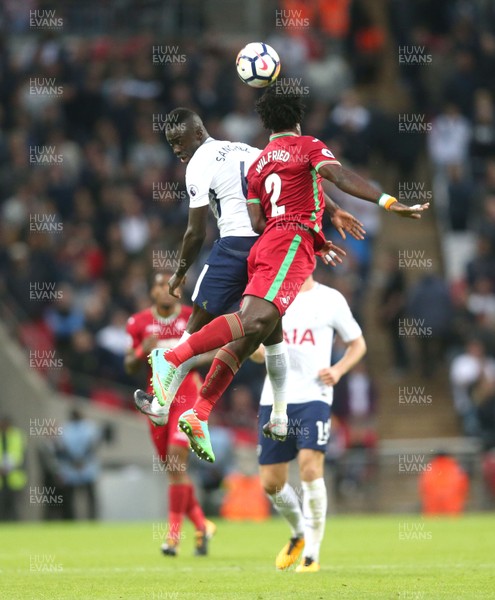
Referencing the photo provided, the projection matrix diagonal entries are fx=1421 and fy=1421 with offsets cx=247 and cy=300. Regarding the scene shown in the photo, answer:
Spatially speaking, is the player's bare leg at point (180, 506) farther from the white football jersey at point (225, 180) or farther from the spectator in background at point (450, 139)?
the spectator in background at point (450, 139)

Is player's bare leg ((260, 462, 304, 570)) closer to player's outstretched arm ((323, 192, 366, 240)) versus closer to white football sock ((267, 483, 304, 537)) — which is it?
white football sock ((267, 483, 304, 537))

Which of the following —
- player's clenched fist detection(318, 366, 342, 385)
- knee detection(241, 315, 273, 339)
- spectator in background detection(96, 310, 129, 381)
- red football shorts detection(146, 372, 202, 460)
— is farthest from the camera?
spectator in background detection(96, 310, 129, 381)

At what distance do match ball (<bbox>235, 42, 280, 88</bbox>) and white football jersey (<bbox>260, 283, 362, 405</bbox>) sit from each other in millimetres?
2429

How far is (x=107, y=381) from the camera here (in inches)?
915

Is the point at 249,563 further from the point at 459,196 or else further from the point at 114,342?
the point at 459,196

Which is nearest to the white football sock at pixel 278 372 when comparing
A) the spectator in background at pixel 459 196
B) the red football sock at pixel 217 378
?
the red football sock at pixel 217 378

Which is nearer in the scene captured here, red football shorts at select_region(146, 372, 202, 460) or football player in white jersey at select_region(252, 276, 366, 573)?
football player in white jersey at select_region(252, 276, 366, 573)

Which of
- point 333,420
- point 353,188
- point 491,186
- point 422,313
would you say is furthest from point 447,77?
point 353,188

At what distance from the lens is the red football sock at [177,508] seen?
47.7 feet

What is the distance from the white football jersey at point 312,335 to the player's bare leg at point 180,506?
181cm

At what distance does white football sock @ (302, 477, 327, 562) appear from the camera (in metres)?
12.3

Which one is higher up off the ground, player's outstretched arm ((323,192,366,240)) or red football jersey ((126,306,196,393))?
player's outstretched arm ((323,192,366,240))

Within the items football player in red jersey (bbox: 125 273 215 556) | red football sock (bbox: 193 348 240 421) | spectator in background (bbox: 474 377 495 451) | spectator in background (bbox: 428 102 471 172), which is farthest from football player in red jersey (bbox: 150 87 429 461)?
spectator in background (bbox: 428 102 471 172)

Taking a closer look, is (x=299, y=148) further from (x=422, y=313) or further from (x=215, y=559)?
(x=422, y=313)
